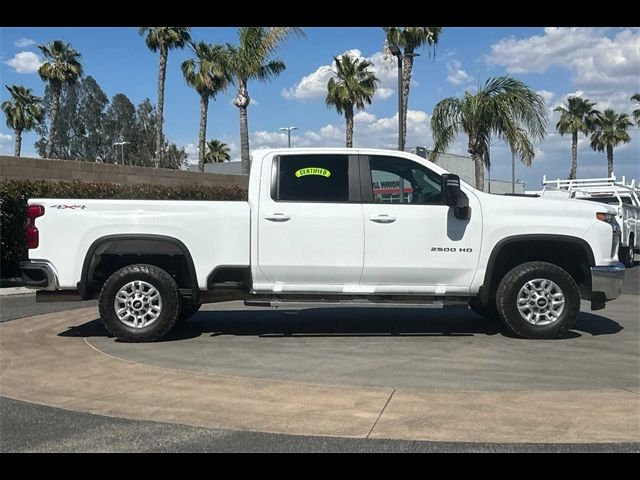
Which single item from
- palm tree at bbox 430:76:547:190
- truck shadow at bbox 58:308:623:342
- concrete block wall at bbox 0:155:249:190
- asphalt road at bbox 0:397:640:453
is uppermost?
palm tree at bbox 430:76:547:190

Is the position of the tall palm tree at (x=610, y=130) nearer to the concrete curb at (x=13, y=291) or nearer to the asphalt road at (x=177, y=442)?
the concrete curb at (x=13, y=291)

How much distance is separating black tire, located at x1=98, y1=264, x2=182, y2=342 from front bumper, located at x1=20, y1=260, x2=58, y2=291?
0.57 metres

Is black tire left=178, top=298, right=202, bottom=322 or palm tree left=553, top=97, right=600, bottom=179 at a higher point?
palm tree left=553, top=97, right=600, bottom=179

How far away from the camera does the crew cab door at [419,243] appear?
7.40 metres

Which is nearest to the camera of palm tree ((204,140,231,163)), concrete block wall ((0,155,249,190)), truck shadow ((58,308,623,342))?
truck shadow ((58,308,623,342))

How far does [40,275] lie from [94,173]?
1243 centimetres

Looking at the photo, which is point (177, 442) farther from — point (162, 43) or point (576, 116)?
point (576, 116)

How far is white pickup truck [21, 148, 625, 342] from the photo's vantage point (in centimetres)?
732

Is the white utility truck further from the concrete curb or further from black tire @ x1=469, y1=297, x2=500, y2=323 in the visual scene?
the concrete curb

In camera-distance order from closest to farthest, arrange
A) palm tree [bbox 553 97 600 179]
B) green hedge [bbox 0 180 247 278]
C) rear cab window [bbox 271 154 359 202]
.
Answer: rear cab window [bbox 271 154 359 202] → green hedge [bbox 0 180 247 278] → palm tree [bbox 553 97 600 179]

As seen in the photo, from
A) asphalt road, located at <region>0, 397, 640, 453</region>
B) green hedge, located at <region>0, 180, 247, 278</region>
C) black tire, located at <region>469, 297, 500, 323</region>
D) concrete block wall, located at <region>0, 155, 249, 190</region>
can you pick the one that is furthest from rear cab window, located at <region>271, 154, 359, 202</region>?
concrete block wall, located at <region>0, 155, 249, 190</region>

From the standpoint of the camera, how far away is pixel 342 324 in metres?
8.77

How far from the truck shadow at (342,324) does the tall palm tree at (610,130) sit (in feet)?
153

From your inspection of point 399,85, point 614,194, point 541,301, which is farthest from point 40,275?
point 614,194
